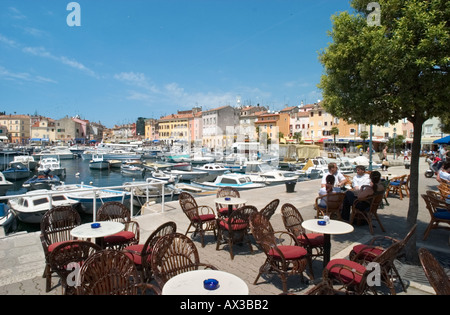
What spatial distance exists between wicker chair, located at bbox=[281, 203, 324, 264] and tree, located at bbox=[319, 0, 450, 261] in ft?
5.32

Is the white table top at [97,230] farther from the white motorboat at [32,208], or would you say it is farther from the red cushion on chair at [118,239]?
the white motorboat at [32,208]

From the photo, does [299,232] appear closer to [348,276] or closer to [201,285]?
[348,276]

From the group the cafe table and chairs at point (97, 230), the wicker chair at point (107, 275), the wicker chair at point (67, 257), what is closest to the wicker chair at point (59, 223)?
the cafe table and chairs at point (97, 230)

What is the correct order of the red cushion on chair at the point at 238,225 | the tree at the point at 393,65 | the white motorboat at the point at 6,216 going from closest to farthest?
the tree at the point at 393,65
the red cushion on chair at the point at 238,225
the white motorboat at the point at 6,216

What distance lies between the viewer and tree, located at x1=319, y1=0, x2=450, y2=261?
13.5 ft

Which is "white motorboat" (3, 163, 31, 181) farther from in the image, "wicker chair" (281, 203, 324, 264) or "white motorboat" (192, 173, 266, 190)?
"wicker chair" (281, 203, 324, 264)

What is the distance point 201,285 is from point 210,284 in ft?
0.48

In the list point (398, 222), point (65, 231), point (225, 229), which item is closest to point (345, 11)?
point (225, 229)

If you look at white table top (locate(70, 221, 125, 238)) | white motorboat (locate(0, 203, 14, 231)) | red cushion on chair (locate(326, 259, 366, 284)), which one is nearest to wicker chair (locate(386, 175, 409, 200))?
red cushion on chair (locate(326, 259, 366, 284))

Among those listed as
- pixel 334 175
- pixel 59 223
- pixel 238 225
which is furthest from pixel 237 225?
pixel 334 175

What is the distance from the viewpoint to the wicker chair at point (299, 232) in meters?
4.81

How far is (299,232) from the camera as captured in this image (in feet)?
17.2

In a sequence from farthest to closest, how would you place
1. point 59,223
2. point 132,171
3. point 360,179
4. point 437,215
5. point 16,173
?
point 132,171, point 16,173, point 360,179, point 437,215, point 59,223

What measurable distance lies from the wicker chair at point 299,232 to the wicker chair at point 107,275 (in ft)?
8.93
